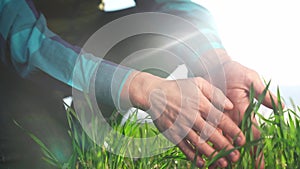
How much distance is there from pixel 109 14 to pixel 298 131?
83 cm

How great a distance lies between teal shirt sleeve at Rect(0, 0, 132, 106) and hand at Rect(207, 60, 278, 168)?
278mm

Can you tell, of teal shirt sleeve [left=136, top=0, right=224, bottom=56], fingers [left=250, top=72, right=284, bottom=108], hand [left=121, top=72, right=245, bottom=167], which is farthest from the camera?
teal shirt sleeve [left=136, top=0, right=224, bottom=56]

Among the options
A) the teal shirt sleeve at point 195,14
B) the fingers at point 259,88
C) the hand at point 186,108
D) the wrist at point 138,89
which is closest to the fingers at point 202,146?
the hand at point 186,108

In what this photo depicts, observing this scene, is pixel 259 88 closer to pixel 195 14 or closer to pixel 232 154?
pixel 232 154

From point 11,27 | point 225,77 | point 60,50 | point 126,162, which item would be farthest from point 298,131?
point 11,27

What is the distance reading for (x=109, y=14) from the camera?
159 centimetres

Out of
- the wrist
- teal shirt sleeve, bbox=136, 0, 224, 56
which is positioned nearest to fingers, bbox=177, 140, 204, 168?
the wrist

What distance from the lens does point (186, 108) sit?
866 mm

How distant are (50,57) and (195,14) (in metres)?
0.51

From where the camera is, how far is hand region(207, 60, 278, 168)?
1.04m

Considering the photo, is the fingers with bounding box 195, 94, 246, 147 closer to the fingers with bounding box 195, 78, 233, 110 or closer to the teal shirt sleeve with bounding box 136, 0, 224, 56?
the fingers with bounding box 195, 78, 233, 110

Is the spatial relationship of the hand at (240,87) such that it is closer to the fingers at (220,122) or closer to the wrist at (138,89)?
the fingers at (220,122)

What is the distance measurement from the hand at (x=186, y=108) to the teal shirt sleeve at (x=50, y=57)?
0.20ft

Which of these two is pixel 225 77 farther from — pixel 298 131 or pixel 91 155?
pixel 91 155
